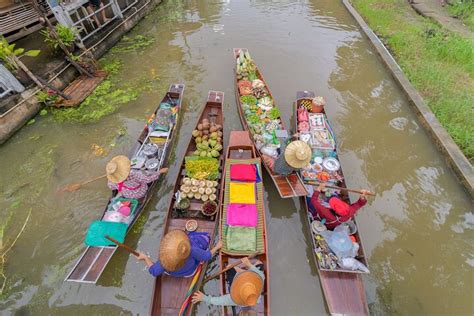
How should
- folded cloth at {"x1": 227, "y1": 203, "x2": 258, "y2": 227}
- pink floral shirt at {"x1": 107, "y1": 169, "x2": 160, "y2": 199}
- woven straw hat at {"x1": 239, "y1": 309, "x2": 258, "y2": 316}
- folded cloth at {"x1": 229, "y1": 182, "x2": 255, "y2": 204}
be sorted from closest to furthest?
woven straw hat at {"x1": 239, "y1": 309, "x2": 258, "y2": 316}, folded cloth at {"x1": 227, "y1": 203, "x2": 258, "y2": 227}, folded cloth at {"x1": 229, "y1": 182, "x2": 255, "y2": 204}, pink floral shirt at {"x1": 107, "y1": 169, "x2": 160, "y2": 199}

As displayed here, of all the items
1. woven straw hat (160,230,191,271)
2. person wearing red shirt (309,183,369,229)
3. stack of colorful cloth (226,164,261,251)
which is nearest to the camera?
woven straw hat (160,230,191,271)

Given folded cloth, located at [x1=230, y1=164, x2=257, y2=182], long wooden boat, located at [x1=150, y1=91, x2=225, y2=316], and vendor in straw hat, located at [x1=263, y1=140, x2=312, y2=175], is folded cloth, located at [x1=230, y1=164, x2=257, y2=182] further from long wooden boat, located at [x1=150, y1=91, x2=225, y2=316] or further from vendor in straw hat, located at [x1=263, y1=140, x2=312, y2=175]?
vendor in straw hat, located at [x1=263, y1=140, x2=312, y2=175]

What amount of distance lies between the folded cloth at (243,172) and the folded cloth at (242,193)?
0.49ft

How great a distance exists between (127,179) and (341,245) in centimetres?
587

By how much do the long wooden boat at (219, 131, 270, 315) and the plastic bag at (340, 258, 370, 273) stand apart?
5.85 feet

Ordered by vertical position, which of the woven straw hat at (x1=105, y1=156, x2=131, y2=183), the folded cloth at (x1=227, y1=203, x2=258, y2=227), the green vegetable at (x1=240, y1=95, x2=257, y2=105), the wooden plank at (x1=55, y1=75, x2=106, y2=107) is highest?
the woven straw hat at (x1=105, y1=156, x2=131, y2=183)

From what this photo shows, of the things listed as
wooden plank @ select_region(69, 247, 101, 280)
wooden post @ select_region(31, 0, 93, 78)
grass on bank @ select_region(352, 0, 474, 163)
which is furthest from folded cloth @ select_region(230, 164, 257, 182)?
wooden post @ select_region(31, 0, 93, 78)

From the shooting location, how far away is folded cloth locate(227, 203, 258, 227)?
6187 millimetres

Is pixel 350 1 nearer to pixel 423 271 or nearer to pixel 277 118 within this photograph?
pixel 277 118

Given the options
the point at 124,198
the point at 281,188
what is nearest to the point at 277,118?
the point at 281,188

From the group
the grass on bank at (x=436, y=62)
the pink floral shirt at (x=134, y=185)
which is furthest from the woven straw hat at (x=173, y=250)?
the grass on bank at (x=436, y=62)

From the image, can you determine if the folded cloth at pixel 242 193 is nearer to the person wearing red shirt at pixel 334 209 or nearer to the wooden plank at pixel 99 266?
the person wearing red shirt at pixel 334 209

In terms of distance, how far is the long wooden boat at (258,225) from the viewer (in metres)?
5.30

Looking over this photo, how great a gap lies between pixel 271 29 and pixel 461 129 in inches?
450
